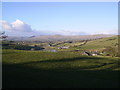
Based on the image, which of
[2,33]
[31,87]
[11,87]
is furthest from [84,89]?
[2,33]

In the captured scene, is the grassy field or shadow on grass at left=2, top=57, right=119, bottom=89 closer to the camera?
shadow on grass at left=2, top=57, right=119, bottom=89

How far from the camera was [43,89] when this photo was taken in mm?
17078

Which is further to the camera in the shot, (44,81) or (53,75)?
(53,75)

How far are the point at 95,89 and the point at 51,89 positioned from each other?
201 inches

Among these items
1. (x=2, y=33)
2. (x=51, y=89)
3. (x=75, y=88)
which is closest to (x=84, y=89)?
(x=75, y=88)

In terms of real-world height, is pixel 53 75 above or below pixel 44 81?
below

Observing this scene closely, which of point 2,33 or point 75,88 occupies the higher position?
point 2,33

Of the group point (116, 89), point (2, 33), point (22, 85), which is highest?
point (2, 33)

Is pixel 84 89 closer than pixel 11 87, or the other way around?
pixel 11 87

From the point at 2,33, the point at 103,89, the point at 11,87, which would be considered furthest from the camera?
the point at 2,33

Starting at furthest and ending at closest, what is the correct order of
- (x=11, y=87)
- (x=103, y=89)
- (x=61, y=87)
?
(x=103, y=89) < (x=61, y=87) < (x=11, y=87)

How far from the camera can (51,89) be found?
1744cm

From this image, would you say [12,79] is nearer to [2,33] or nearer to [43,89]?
[43,89]

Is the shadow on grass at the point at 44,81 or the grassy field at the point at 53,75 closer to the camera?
the shadow on grass at the point at 44,81
